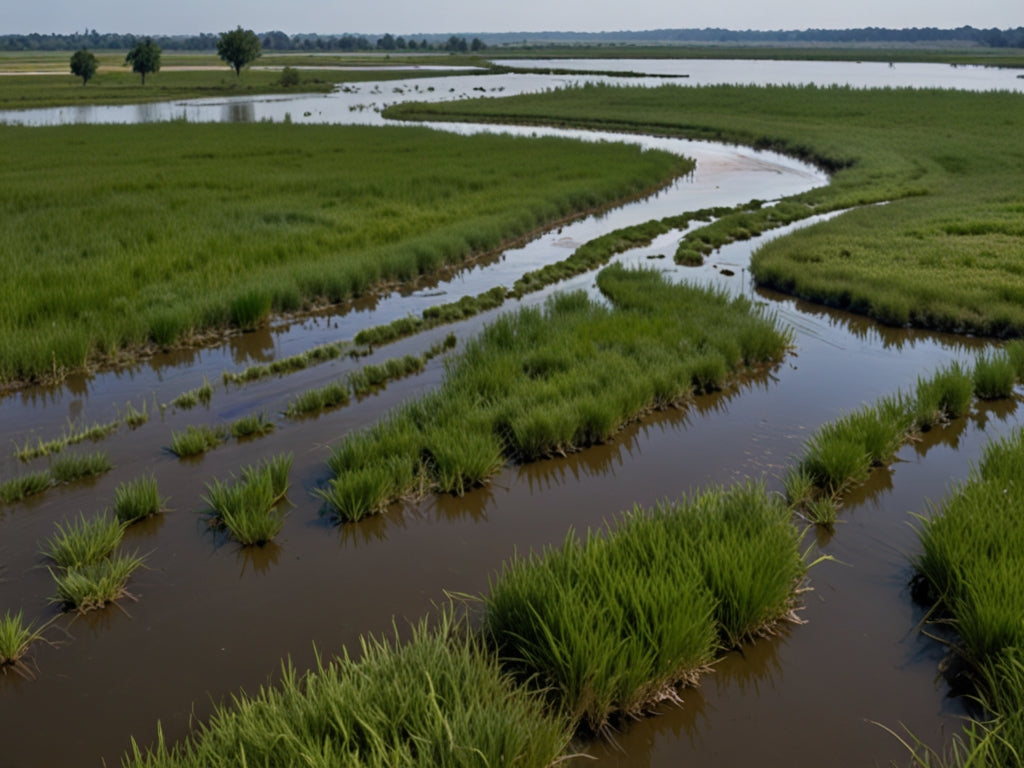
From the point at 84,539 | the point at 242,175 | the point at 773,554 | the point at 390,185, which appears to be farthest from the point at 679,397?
the point at 242,175

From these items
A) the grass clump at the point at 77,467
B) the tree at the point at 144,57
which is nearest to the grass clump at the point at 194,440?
the grass clump at the point at 77,467

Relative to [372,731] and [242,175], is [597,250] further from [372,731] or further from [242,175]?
[372,731]

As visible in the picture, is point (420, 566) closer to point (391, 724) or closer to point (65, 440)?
point (391, 724)

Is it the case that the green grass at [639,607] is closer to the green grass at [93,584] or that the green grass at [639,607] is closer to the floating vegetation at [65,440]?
the green grass at [93,584]

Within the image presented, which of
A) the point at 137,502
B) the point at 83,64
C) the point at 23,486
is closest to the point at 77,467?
the point at 23,486

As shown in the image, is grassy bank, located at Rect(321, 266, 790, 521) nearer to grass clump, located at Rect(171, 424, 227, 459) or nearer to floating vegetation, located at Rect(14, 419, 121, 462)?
grass clump, located at Rect(171, 424, 227, 459)
